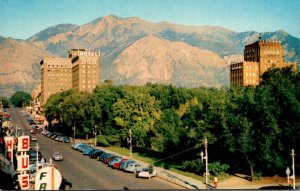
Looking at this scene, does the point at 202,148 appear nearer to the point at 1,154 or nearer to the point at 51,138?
the point at 1,154

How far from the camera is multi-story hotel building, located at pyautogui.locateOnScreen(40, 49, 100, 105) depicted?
10201 cm

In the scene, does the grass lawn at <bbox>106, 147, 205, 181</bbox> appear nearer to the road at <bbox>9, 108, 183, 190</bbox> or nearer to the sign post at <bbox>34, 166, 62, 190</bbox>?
the road at <bbox>9, 108, 183, 190</bbox>

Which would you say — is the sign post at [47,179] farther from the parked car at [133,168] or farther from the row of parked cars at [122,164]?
the parked car at [133,168]

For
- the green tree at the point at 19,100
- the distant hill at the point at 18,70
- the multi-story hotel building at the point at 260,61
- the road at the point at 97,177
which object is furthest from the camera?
the distant hill at the point at 18,70

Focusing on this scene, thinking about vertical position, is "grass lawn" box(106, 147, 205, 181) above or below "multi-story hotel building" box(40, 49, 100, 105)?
below

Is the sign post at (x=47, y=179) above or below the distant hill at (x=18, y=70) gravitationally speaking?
below

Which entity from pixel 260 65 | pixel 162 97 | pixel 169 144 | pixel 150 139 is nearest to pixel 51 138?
pixel 162 97

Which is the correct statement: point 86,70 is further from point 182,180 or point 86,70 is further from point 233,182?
point 233,182

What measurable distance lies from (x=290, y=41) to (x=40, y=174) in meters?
137

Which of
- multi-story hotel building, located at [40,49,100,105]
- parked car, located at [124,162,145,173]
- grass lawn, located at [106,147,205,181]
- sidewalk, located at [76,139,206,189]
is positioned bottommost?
grass lawn, located at [106,147,205,181]

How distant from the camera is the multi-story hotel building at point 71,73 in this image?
102 meters

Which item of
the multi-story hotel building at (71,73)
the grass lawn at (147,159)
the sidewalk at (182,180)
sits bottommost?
the grass lawn at (147,159)

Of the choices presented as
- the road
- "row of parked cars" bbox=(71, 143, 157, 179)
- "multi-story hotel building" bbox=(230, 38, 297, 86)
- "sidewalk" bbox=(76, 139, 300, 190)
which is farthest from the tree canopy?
"multi-story hotel building" bbox=(230, 38, 297, 86)

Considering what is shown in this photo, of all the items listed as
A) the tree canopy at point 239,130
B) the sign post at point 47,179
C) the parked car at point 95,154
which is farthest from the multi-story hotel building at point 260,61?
the sign post at point 47,179
